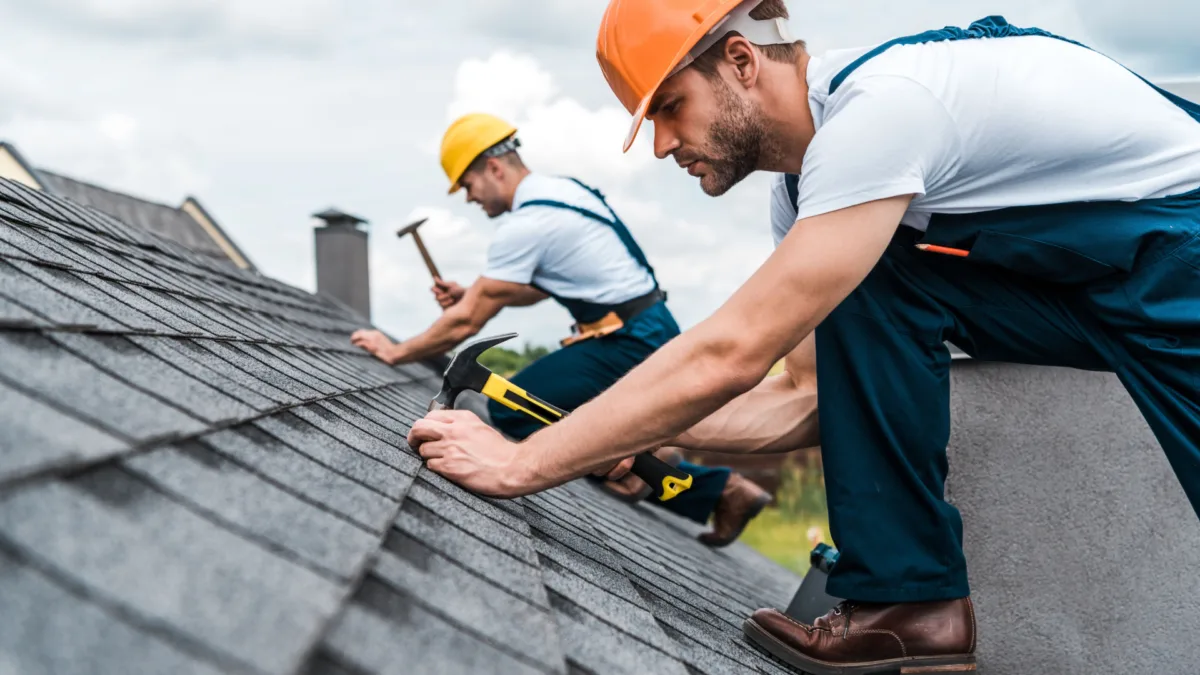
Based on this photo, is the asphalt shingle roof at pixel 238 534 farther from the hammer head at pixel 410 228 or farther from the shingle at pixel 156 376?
the hammer head at pixel 410 228

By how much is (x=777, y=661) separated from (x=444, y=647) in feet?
4.39

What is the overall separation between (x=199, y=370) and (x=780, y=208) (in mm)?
1676

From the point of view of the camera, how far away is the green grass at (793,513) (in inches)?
508

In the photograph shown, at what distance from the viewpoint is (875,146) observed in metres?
1.78

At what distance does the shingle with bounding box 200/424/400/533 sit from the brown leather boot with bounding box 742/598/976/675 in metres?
1.12

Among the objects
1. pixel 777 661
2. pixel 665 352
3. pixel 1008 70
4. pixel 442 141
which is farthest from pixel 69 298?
pixel 442 141

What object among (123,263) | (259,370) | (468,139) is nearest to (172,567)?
(259,370)

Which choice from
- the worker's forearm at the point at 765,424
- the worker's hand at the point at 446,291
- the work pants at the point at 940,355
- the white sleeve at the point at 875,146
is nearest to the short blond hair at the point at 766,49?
the white sleeve at the point at 875,146

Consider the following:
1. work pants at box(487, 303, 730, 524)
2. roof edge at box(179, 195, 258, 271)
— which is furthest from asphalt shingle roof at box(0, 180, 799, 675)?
roof edge at box(179, 195, 258, 271)

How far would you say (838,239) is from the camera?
1776mm

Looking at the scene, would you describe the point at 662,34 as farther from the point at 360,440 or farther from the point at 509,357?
the point at 509,357

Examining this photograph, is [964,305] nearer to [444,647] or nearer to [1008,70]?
[1008,70]

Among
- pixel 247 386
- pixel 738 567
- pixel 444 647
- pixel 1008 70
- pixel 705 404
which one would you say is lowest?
pixel 738 567

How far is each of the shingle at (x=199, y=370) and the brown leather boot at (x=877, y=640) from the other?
1.26 m
